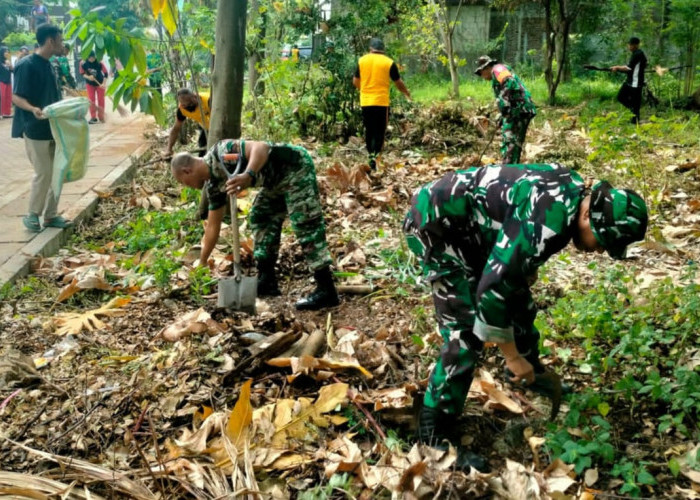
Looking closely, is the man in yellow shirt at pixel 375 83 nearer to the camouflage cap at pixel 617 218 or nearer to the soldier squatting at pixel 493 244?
the soldier squatting at pixel 493 244

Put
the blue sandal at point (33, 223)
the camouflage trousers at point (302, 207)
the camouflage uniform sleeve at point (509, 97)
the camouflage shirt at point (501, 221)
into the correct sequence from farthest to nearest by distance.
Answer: the camouflage uniform sleeve at point (509, 97) < the blue sandal at point (33, 223) < the camouflage trousers at point (302, 207) < the camouflage shirt at point (501, 221)

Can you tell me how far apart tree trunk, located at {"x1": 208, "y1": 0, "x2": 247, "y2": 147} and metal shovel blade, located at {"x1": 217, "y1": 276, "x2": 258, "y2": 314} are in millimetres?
1930

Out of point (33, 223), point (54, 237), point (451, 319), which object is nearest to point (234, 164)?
point (451, 319)

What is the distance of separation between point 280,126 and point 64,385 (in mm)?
6635

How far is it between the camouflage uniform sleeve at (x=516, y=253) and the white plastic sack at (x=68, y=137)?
5106 mm

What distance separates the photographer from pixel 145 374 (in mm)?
3637

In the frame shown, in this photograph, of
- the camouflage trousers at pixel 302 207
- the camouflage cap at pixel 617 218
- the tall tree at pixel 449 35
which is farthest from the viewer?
the tall tree at pixel 449 35

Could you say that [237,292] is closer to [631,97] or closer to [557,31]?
[631,97]

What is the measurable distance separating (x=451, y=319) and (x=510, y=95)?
4.90m

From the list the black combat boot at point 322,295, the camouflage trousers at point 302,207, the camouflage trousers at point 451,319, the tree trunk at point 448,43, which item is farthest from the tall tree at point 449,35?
the camouflage trousers at point 451,319

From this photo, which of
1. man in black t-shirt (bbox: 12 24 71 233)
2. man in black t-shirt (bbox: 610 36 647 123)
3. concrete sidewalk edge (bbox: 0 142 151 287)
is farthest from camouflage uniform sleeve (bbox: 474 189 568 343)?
man in black t-shirt (bbox: 610 36 647 123)

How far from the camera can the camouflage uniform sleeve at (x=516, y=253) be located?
2457 mm

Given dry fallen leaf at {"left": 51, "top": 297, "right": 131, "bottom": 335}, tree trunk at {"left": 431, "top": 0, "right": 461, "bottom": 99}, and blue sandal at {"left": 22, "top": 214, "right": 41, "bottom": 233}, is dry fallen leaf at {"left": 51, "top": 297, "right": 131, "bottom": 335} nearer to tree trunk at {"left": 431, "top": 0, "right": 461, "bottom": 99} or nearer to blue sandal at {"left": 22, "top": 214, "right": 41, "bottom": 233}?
blue sandal at {"left": 22, "top": 214, "right": 41, "bottom": 233}

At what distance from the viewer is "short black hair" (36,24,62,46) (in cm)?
643
